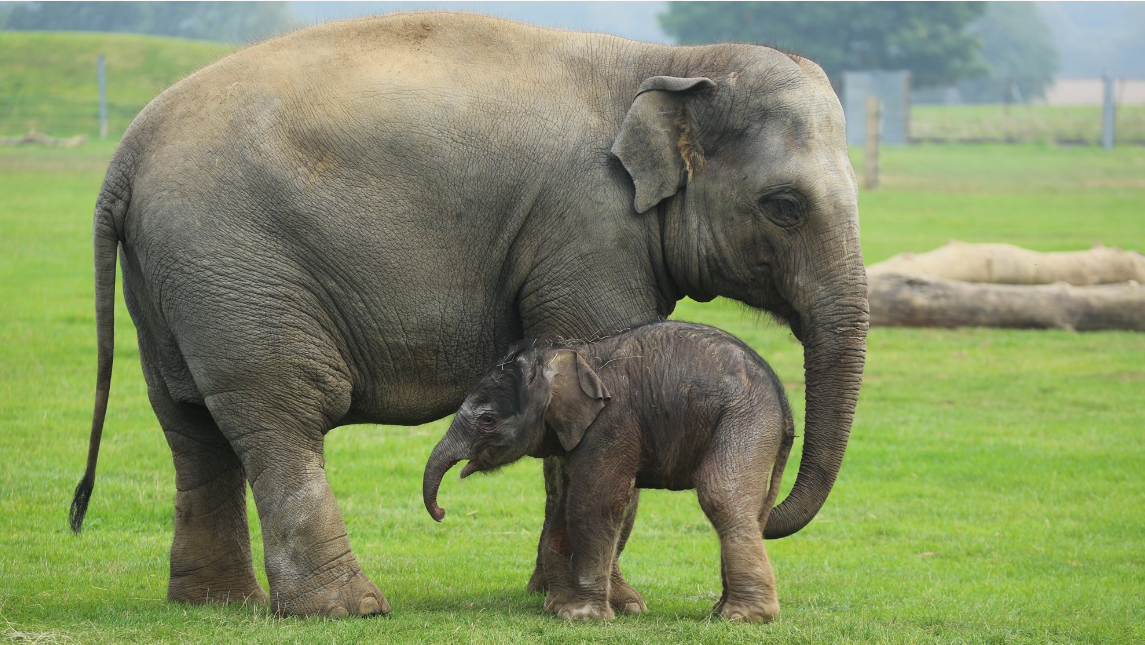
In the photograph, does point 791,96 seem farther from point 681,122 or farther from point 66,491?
point 66,491

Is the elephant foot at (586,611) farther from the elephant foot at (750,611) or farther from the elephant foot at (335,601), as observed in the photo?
the elephant foot at (335,601)

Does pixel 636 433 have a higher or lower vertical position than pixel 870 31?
lower

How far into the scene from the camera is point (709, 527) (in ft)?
32.4

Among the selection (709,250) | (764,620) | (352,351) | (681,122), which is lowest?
(764,620)

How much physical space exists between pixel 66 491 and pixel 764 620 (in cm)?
558

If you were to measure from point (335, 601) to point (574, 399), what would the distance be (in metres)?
1.43

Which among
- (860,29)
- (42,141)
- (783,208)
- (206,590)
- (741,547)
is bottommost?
(42,141)

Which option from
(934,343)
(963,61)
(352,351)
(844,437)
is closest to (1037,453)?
(934,343)

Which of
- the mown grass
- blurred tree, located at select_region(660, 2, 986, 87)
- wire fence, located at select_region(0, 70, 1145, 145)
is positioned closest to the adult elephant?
wire fence, located at select_region(0, 70, 1145, 145)

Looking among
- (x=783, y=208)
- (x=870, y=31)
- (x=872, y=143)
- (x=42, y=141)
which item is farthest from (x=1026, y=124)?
(x=783, y=208)

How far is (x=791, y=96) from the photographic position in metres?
6.50

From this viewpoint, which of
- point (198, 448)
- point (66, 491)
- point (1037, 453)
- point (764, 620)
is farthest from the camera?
point (1037, 453)

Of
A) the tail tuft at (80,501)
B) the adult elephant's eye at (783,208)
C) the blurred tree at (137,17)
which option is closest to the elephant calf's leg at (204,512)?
the tail tuft at (80,501)

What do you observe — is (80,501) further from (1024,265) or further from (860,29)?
(860,29)
